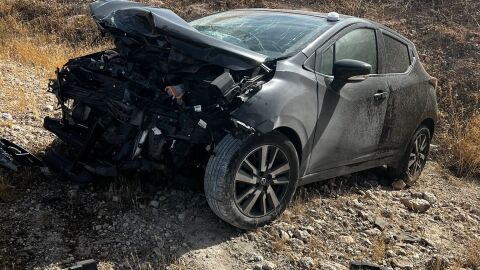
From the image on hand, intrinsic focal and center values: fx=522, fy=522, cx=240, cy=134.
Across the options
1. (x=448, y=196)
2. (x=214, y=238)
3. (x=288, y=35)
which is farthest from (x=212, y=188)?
(x=448, y=196)

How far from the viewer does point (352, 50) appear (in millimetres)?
4723

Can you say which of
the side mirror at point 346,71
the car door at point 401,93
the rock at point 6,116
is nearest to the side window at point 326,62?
the side mirror at point 346,71

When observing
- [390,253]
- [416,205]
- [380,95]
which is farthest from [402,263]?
[380,95]

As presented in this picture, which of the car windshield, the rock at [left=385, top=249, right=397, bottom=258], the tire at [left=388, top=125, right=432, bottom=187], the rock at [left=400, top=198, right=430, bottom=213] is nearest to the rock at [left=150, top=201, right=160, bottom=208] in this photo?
the car windshield

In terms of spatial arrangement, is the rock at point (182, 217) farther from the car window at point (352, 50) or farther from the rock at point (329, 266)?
the car window at point (352, 50)

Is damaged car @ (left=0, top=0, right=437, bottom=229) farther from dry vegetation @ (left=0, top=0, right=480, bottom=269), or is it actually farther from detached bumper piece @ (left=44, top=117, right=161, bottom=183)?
dry vegetation @ (left=0, top=0, right=480, bottom=269)

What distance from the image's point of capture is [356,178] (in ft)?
18.4

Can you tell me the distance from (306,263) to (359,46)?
6.96 feet

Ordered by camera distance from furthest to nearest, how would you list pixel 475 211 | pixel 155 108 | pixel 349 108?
pixel 475 211 → pixel 349 108 → pixel 155 108

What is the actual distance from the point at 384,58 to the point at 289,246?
2.23m

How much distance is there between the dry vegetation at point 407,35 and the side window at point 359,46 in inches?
118

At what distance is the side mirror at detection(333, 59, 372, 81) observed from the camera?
414 cm

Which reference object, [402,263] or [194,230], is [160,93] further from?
[402,263]

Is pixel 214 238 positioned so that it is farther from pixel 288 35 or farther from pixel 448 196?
pixel 448 196
